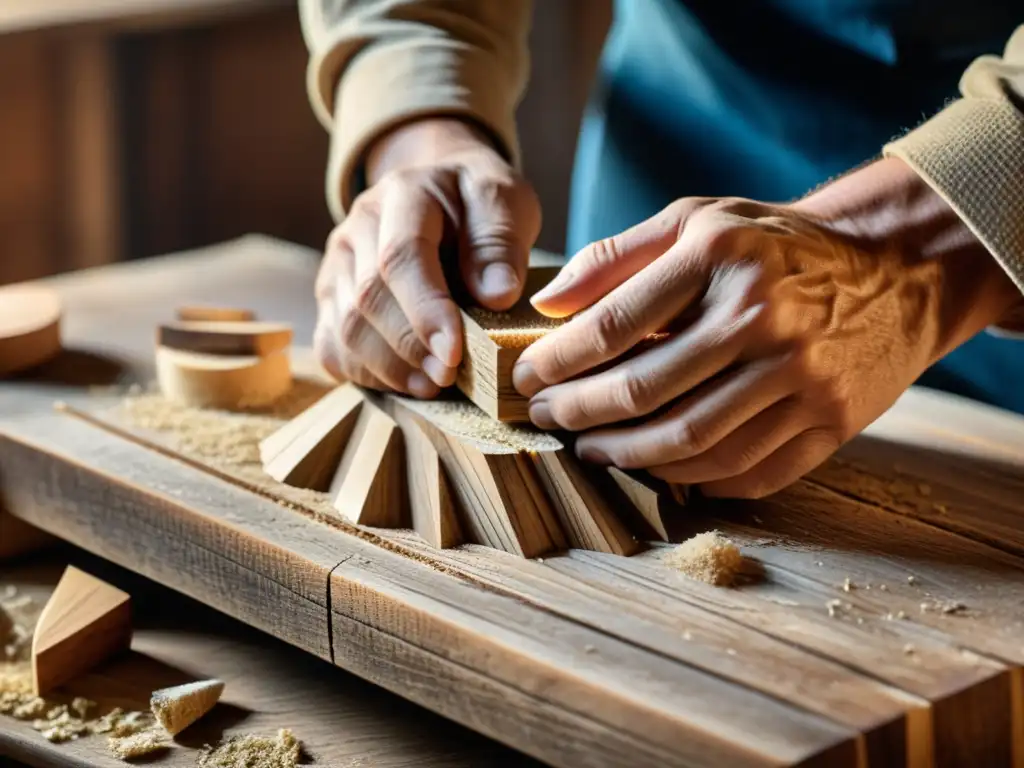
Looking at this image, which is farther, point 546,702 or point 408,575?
point 408,575

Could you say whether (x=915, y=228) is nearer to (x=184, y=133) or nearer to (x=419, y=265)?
(x=419, y=265)

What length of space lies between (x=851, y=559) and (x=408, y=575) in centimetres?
37

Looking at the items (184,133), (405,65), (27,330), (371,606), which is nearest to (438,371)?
(371,606)

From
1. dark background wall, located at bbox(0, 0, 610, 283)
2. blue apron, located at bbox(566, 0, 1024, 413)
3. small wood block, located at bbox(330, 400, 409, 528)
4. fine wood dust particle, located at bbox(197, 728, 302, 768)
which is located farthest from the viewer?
dark background wall, located at bbox(0, 0, 610, 283)

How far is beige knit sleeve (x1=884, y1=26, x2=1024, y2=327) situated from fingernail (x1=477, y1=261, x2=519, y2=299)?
37cm

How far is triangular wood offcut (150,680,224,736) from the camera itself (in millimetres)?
1132

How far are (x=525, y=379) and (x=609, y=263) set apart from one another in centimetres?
12

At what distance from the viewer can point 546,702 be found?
95cm

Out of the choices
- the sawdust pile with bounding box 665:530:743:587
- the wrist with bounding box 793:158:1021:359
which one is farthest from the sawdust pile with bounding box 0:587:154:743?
the wrist with bounding box 793:158:1021:359

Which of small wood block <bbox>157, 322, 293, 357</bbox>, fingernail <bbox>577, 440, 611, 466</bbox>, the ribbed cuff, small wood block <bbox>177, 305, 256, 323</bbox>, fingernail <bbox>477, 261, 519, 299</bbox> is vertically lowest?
small wood block <bbox>177, 305, 256, 323</bbox>

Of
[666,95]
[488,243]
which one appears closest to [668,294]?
[488,243]

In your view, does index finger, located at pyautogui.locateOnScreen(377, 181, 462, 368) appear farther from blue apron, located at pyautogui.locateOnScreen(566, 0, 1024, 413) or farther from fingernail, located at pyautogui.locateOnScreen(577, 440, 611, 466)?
blue apron, located at pyautogui.locateOnScreen(566, 0, 1024, 413)

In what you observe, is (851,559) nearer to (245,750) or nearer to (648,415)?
(648,415)

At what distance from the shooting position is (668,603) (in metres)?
1.06
